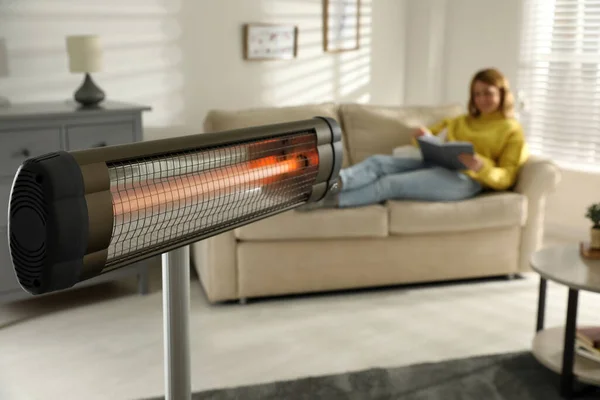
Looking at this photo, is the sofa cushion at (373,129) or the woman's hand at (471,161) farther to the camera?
the sofa cushion at (373,129)

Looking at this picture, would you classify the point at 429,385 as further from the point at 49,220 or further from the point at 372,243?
the point at 49,220

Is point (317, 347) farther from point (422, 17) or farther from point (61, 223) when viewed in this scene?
point (422, 17)

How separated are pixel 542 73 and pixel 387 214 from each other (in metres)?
1.86

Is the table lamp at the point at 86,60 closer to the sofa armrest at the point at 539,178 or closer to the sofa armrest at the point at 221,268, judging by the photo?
the sofa armrest at the point at 221,268

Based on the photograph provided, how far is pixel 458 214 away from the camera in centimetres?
359

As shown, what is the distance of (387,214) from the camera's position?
3.55m

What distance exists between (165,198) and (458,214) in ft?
9.50

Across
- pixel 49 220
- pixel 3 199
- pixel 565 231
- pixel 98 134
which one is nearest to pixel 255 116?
pixel 98 134

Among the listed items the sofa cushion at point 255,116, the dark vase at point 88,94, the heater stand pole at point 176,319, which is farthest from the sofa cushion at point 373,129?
the heater stand pole at point 176,319

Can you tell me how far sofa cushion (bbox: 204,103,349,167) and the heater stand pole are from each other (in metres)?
2.74

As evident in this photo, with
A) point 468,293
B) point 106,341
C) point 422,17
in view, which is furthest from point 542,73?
point 106,341

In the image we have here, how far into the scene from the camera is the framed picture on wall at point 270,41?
433cm

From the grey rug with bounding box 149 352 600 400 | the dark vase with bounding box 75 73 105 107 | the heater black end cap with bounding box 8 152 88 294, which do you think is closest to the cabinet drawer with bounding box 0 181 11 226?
the dark vase with bounding box 75 73 105 107

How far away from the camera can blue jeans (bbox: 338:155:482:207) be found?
11.7 feet
